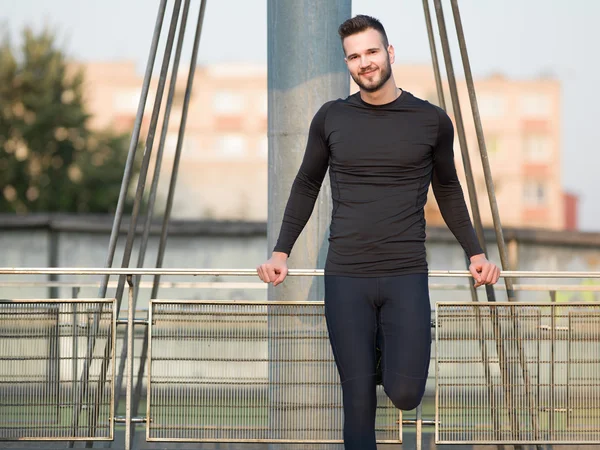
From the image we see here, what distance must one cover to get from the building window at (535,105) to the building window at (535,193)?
190 inches

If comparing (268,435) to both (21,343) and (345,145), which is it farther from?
(345,145)

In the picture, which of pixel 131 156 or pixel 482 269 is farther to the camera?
pixel 131 156

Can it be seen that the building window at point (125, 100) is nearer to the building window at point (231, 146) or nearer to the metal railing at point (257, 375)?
the building window at point (231, 146)

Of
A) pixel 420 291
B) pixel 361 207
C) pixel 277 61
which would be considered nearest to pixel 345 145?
pixel 361 207

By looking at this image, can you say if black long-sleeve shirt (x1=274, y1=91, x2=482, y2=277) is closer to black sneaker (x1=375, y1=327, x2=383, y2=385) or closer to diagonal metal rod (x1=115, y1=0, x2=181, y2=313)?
black sneaker (x1=375, y1=327, x2=383, y2=385)

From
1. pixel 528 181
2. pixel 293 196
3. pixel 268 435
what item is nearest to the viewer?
pixel 293 196

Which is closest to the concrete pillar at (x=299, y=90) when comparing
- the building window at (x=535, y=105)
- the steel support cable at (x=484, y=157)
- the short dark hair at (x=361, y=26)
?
the steel support cable at (x=484, y=157)

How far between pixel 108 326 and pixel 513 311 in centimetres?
190

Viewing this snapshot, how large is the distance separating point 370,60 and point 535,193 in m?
71.8

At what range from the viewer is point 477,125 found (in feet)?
20.0

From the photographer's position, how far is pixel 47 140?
138 feet

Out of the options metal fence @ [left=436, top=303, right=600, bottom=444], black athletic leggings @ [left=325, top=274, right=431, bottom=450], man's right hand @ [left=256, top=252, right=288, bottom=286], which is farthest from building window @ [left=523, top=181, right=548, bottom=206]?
black athletic leggings @ [left=325, top=274, right=431, bottom=450]

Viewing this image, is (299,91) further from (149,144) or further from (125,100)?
(125,100)

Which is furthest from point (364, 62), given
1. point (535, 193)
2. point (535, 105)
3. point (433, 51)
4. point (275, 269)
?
point (535, 105)
